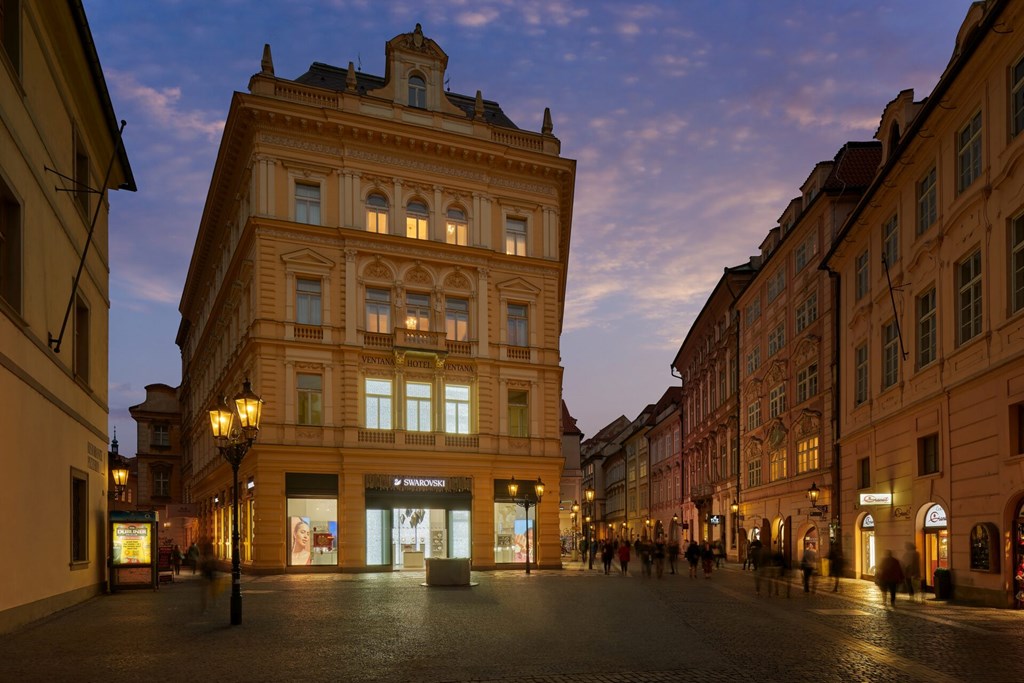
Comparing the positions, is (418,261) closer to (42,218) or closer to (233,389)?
(233,389)

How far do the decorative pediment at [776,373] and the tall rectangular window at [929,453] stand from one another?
1763cm

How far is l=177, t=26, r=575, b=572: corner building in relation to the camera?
130 ft

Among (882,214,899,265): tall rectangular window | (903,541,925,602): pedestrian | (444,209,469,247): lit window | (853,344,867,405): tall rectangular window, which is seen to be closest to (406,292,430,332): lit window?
(444,209,469,247): lit window

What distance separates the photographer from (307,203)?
40906mm

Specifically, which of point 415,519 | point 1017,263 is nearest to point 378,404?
point 415,519

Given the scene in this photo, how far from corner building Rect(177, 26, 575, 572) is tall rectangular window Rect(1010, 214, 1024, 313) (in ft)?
82.6

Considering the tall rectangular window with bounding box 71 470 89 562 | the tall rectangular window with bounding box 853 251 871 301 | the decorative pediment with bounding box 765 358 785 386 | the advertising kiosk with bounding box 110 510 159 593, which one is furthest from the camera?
the decorative pediment with bounding box 765 358 785 386

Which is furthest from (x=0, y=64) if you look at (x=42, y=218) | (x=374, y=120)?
(x=374, y=120)

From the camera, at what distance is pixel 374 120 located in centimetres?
4128

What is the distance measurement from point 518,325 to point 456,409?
5.03 metres

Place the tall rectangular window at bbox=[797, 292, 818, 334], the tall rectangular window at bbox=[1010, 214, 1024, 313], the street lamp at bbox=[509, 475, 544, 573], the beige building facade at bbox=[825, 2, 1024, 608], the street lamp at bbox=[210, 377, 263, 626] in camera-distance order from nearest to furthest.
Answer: the street lamp at bbox=[210, 377, 263, 626]
the tall rectangular window at bbox=[1010, 214, 1024, 313]
the beige building facade at bbox=[825, 2, 1024, 608]
the street lamp at bbox=[509, 475, 544, 573]
the tall rectangular window at bbox=[797, 292, 818, 334]

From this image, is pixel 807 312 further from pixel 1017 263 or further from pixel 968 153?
pixel 1017 263

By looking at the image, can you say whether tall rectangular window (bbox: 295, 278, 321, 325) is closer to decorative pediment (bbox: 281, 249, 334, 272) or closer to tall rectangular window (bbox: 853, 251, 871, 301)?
decorative pediment (bbox: 281, 249, 334, 272)

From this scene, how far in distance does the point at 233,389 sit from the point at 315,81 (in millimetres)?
15112
